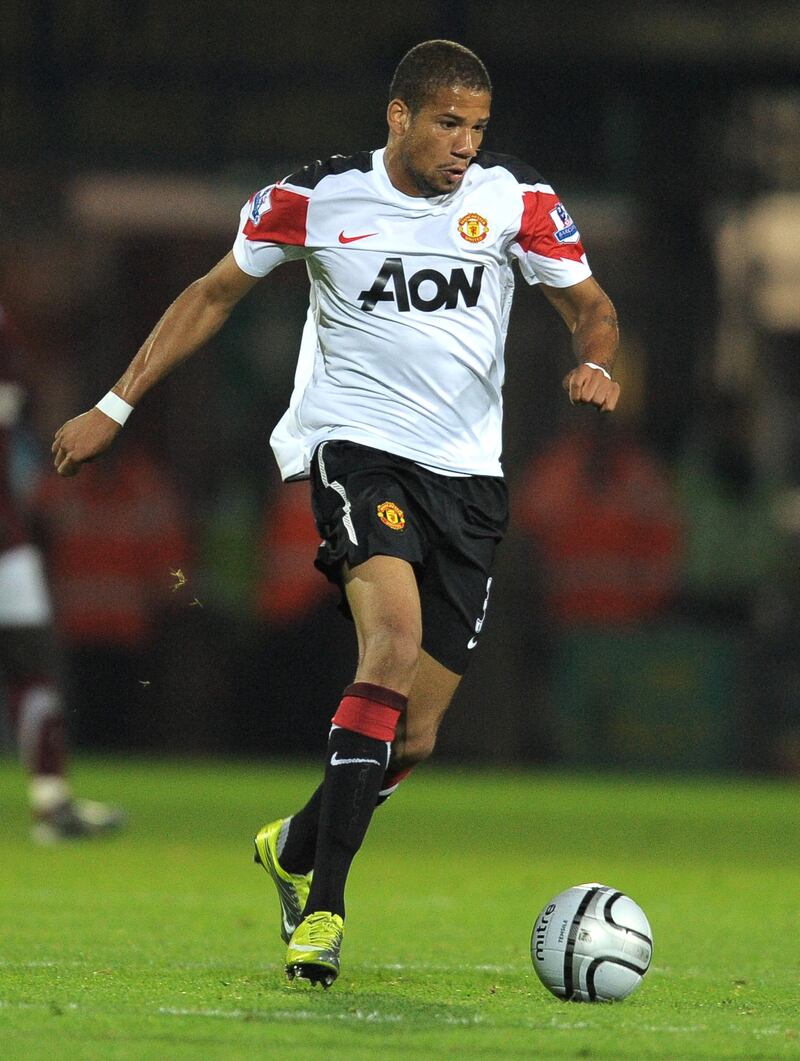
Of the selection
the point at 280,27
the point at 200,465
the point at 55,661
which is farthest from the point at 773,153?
the point at 55,661

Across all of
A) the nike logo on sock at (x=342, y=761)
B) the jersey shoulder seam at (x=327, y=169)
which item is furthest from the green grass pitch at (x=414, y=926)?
the jersey shoulder seam at (x=327, y=169)

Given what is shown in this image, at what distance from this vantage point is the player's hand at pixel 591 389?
5406 millimetres

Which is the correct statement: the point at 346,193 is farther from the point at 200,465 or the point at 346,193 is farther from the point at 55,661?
the point at 200,465

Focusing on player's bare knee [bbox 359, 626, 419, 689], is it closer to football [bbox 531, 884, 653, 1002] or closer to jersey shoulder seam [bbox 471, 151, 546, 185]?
football [bbox 531, 884, 653, 1002]

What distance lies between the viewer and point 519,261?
19.1 ft

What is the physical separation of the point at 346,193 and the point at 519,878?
11.7ft

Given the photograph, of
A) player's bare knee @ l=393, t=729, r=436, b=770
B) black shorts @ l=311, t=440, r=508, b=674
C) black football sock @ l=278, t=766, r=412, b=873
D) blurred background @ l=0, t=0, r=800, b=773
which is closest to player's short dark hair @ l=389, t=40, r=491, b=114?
black shorts @ l=311, t=440, r=508, b=674

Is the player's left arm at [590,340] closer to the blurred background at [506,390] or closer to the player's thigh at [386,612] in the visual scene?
the player's thigh at [386,612]

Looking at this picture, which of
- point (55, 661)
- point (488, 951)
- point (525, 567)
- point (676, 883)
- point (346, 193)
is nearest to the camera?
point (346, 193)

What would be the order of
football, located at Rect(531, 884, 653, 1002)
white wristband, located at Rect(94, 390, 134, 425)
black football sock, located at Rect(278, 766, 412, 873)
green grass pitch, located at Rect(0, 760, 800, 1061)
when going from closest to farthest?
green grass pitch, located at Rect(0, 760, 800, 1061) < football, located at Rect(531, 884, 653, 1002) < white wristband, located at Rect(94, 390, 134, 425) < black football sock, located at Rect(278, 766, 412, 873)

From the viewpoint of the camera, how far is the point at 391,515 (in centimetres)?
545

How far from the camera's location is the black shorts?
17.9ft

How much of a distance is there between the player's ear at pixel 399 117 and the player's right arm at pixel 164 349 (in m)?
0.54

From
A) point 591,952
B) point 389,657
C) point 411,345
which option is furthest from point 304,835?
point 411,345
